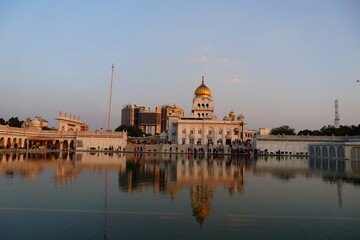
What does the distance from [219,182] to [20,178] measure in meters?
11.6

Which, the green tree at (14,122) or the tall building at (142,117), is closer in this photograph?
the green tree at (14,122)

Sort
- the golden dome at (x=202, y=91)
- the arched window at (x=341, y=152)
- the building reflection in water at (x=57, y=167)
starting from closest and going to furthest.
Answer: the building reflection in water at (x=57, y=167) → the arched window at (x=341, y=152) → the golden dome at (x=202, y=91)

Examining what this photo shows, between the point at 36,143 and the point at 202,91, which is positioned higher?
the point at 202,91

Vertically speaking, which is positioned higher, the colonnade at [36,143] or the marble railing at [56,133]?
the marble railing at [56,133]

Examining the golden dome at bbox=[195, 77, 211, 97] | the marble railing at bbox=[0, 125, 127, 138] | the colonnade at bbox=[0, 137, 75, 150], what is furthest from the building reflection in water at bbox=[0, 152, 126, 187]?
the golden dome at bbox=[195, 77, 211, 97]

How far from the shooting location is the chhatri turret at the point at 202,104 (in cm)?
7012

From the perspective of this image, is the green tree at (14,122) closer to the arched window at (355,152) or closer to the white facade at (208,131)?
the white facade at (208,131)

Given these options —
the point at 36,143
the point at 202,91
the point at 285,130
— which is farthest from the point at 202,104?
the point at 36,143

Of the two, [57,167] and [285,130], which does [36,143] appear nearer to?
[57,167]

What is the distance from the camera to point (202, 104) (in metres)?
70.9

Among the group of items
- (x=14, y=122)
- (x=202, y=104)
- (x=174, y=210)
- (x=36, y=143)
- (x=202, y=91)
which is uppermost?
(x=202, y=91)

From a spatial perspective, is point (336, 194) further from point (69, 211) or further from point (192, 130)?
point (192, 130)

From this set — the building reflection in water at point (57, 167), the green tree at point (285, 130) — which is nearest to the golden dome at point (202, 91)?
the green tree at point (285, 130)

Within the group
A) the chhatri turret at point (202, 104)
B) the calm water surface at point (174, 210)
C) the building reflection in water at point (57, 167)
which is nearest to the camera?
the calm water surface at point (174, 210)
